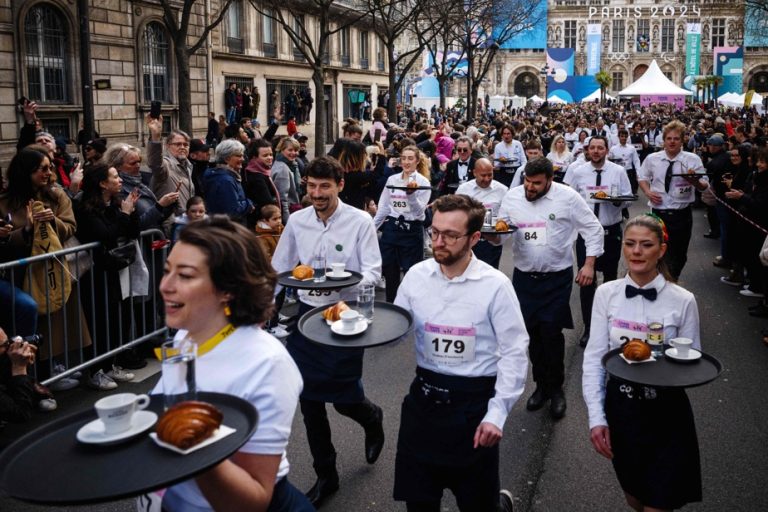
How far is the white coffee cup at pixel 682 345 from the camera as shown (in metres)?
3.39

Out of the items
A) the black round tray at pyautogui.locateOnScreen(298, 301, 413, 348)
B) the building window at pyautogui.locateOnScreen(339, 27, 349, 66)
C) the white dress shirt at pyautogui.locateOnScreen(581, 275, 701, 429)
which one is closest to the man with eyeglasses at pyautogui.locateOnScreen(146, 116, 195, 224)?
the black round tray at pyautogui.locateOnScreen(298, 301, 413, 348)

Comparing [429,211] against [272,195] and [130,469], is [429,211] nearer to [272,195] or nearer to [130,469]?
[272,195]

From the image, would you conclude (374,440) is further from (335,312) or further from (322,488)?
(335,312)

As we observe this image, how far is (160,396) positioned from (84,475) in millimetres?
442

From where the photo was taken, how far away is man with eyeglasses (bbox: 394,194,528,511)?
3424 mm

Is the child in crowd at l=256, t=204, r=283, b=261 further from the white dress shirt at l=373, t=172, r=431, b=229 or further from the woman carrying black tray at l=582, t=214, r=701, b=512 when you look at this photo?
the woman carrying black tray at l=582, t=214, r=701, b=512

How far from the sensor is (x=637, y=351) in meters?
3.32

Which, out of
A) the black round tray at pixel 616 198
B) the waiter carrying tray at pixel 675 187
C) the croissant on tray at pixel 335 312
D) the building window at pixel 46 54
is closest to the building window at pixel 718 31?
the building window at pixel 46 54

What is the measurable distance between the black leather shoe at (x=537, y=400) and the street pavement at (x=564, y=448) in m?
0.07

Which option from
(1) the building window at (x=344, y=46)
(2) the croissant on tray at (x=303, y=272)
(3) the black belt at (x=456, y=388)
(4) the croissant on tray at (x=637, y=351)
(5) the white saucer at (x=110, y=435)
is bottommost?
(3) the black belt at (x=456, y=388)

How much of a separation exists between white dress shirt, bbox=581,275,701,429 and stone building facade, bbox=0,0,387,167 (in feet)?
33.8

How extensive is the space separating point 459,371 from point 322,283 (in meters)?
1.20

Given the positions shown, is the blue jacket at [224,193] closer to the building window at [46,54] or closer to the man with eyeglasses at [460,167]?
the man with eyeglasses at [460,167]

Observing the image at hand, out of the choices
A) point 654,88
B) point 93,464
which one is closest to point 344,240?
point 93,464
